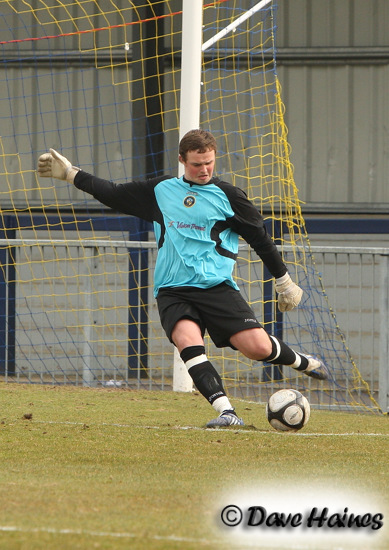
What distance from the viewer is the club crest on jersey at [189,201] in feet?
21.8

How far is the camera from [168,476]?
4.97m

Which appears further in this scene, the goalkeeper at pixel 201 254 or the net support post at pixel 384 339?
the net support post at pixel 384 339

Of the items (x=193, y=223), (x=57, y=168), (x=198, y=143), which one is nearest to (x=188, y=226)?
(x=193, y=223)

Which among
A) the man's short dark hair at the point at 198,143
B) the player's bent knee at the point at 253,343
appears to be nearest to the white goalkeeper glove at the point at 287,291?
the player's bent knee at the point at 253,343

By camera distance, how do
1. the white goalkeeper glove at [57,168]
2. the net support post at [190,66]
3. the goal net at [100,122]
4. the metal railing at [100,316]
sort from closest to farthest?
1. the white goalkeeper glove at [57,168]
2. the net support post at [190,66]
3. the metal railing at [100,316]
4. the goal net at [100,122]

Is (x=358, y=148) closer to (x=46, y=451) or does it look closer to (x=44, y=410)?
(x=44, y=410)

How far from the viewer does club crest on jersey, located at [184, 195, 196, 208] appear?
6641mm

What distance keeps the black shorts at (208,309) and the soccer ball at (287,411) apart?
0.53 m

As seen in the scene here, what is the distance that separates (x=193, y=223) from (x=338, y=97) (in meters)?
9.80

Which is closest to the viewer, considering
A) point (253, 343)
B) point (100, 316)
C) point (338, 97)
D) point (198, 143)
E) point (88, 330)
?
point (198, 143)

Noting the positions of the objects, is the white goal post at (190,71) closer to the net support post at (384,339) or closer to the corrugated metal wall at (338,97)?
the net support post at (384,339)

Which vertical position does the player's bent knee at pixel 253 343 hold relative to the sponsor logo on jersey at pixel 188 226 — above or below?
below

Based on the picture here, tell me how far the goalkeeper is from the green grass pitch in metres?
0.54

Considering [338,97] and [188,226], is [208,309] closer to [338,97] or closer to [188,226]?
[188,226]
